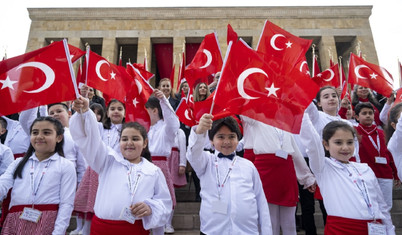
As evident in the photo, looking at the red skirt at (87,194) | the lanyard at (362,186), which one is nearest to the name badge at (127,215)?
the red skirt at (87,194)

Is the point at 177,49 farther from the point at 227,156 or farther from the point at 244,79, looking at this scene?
the point at 227,156

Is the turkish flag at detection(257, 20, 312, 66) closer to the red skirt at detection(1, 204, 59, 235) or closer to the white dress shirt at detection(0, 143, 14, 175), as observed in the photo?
the red skirt at detection(1, 204, 59, 235)

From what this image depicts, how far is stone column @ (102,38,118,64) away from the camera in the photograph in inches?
706

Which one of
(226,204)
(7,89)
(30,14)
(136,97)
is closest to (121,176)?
(226,204)

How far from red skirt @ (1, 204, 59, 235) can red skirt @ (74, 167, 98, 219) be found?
656 millimetres

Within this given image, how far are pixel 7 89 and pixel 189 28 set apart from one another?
16.6 metres

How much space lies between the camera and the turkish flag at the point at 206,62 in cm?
618

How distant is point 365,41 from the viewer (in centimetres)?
1783

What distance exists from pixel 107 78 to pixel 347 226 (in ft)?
13.5

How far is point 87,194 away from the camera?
3.45 metres

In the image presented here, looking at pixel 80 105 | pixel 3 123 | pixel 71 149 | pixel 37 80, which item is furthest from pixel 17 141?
pixel 80 105

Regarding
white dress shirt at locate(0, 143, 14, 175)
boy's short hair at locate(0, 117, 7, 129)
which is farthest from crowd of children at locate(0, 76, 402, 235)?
boy's short hair at locate(0, 117, 7, 129)

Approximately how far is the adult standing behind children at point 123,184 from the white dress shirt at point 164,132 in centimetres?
136

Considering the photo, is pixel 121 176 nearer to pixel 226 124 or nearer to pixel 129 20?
pixel 226 124
